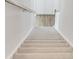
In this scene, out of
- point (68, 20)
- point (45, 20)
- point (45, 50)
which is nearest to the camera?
point (45, 50)

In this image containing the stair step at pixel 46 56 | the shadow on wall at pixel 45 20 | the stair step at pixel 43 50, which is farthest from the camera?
the shadow on wall at pixel 45 20

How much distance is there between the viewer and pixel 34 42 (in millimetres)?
4227

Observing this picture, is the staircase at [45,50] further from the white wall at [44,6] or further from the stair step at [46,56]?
the white wall at [44,6]

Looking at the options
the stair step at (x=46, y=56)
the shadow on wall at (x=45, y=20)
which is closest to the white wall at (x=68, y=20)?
the stair step at (x=46, y=56)

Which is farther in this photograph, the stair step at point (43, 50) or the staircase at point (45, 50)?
the stair step at point (43, 50)

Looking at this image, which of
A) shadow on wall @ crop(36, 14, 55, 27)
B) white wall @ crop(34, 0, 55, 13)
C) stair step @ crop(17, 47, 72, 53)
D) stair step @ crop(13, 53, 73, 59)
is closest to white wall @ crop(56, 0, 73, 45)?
stair step @ crop(17, 47, 72, 53)

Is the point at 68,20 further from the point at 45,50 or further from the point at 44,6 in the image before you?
the point at 44,6

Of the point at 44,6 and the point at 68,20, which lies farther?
the point at 44,6

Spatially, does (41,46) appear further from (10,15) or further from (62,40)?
(10,15)

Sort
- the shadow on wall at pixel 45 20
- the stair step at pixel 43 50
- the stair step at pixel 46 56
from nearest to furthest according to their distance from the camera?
the stair step at pixel 46 56, the stair step at pixel 43 50, the shadow on wall at pixel 45 20

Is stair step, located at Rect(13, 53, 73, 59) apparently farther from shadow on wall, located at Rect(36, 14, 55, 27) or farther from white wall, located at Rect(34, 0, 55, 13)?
white wall, located at Rect(34, 0, 55, 13)

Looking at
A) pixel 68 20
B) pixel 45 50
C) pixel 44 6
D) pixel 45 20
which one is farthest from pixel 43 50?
pixel 44 6
